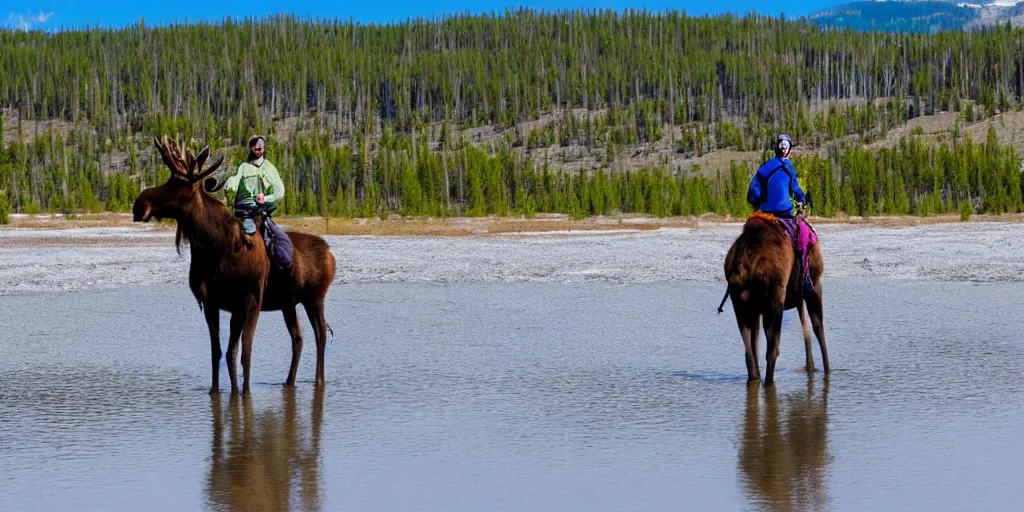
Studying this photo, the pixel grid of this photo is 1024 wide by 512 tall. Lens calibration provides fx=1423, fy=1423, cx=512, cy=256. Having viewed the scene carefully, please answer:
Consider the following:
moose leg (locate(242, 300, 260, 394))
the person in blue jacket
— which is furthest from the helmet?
moose leg (locate(242, 300, 260, 394))

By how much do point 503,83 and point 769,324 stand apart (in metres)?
135

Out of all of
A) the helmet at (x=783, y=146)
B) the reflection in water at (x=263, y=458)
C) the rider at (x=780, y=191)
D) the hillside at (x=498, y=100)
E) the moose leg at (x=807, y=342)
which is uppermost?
the hillside at (x=498, y=100)

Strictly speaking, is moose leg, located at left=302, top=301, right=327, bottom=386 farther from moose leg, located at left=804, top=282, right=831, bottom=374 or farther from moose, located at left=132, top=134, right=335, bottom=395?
moose leg, located at left=804, top=282, right=831, bottom=374

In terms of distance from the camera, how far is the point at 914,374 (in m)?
13.5

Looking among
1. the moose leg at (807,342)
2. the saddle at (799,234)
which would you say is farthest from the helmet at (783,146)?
the moose leg at (807,342)

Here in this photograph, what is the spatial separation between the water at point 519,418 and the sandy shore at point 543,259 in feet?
24.6

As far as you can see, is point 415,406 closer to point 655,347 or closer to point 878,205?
point 655,347

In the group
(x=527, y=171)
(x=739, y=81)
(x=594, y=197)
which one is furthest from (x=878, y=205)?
(x=739, y=81)

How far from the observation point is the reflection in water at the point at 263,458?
844cm

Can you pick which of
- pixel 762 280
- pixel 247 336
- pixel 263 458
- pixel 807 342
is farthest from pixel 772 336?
pixel 263 458

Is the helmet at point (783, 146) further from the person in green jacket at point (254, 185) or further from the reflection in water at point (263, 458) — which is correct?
the reflection in water at point (263, 458)

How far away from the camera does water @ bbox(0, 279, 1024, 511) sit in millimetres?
8648

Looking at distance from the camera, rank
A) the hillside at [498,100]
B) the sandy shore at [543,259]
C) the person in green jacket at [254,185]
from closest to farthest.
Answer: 1. the person in green jacket at [254,185]
2. the sandy shore at [543,259]
3. the hillside at [498,100]

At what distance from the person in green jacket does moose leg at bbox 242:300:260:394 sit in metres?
0.73
